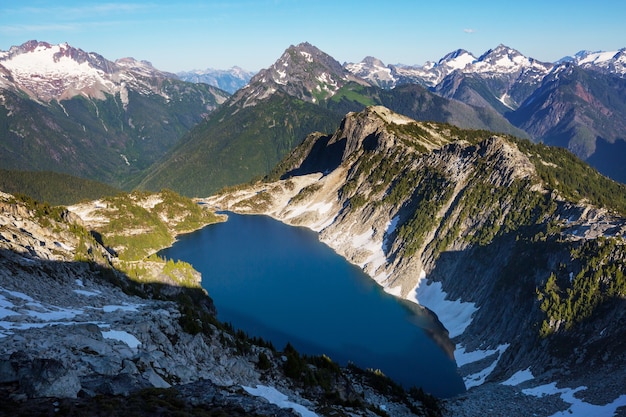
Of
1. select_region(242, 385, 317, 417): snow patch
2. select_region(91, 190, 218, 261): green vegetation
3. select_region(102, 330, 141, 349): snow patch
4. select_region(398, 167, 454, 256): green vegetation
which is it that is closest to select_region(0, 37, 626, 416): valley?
select_region(102, 330, 141, 349): snow patch

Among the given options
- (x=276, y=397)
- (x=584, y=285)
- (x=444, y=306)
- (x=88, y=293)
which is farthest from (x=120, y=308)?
(x=444, y=306)

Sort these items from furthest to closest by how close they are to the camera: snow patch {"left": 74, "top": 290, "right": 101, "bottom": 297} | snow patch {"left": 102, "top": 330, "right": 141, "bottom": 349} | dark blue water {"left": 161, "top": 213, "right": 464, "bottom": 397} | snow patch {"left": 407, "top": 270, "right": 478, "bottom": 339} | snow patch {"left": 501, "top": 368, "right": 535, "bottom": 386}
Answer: snow patch {"left": 407, "top": 270, "right": 478, "bottom": 339}, dark blue water {"left": 161, "top": 213, "right": 464, "bottom": 397}, snow patch {"left": 501, "top": 368, "right": 535, "bottom": 386}, snow patch {"left": 74, "top": 290, "right": 101, "bottom": 297}, snow patch {"left": 102, "top": 330, "right": 141, "bottom": 349}

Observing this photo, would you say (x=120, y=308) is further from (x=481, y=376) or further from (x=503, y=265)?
(x=503, y=265)

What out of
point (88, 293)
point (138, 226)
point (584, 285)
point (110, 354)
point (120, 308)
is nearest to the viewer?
point (110, 354)

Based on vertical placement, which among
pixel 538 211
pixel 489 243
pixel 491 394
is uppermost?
pixel 538 211

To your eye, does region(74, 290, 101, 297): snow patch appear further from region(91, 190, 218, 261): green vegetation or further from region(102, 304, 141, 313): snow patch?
region(91, 190, 218, 261): green vegetation

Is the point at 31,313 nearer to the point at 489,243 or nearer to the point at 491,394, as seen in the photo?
the point at 491,394

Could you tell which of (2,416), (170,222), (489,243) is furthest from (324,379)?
(170,222)
